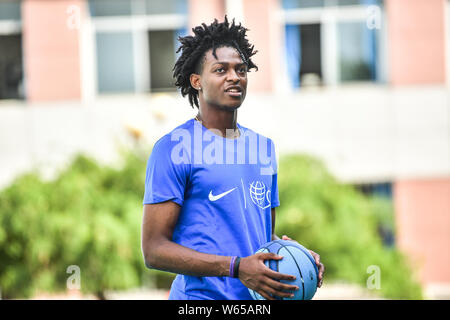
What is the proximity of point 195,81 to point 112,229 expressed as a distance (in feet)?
15.3

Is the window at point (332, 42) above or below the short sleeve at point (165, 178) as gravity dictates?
above

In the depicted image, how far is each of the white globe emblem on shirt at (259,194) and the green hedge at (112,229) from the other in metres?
4.69

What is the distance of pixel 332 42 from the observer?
40.3 ft

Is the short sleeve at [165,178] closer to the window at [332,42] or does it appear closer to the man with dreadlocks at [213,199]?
the man with dreadlocks at [213,199]

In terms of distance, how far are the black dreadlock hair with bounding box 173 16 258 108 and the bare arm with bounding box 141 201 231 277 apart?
0.70 meters

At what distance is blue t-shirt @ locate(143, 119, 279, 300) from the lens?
273cm

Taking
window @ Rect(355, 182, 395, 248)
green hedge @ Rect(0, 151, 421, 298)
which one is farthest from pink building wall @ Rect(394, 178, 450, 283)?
green hedge @ Rect(0, 151, 421, 298)

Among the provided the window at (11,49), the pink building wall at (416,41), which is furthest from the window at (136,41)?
the pink building wall at (416,41)

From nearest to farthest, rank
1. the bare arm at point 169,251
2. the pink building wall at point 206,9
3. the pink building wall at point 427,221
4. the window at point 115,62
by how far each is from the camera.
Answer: the bare arm at point 169,251 < the pink building wall at point 427,221 < the pink building wall at point 206,9 < the window at point 115,62

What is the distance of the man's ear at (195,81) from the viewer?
9.93ft

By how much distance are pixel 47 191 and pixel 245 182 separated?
5539 mm

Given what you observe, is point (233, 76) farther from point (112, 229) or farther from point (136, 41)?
point (136, 41)

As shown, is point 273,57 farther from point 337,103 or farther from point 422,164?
point 422,164

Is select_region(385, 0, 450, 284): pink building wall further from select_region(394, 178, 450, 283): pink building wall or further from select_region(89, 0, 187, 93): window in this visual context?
select_region(89, 0, 187, 93): window
